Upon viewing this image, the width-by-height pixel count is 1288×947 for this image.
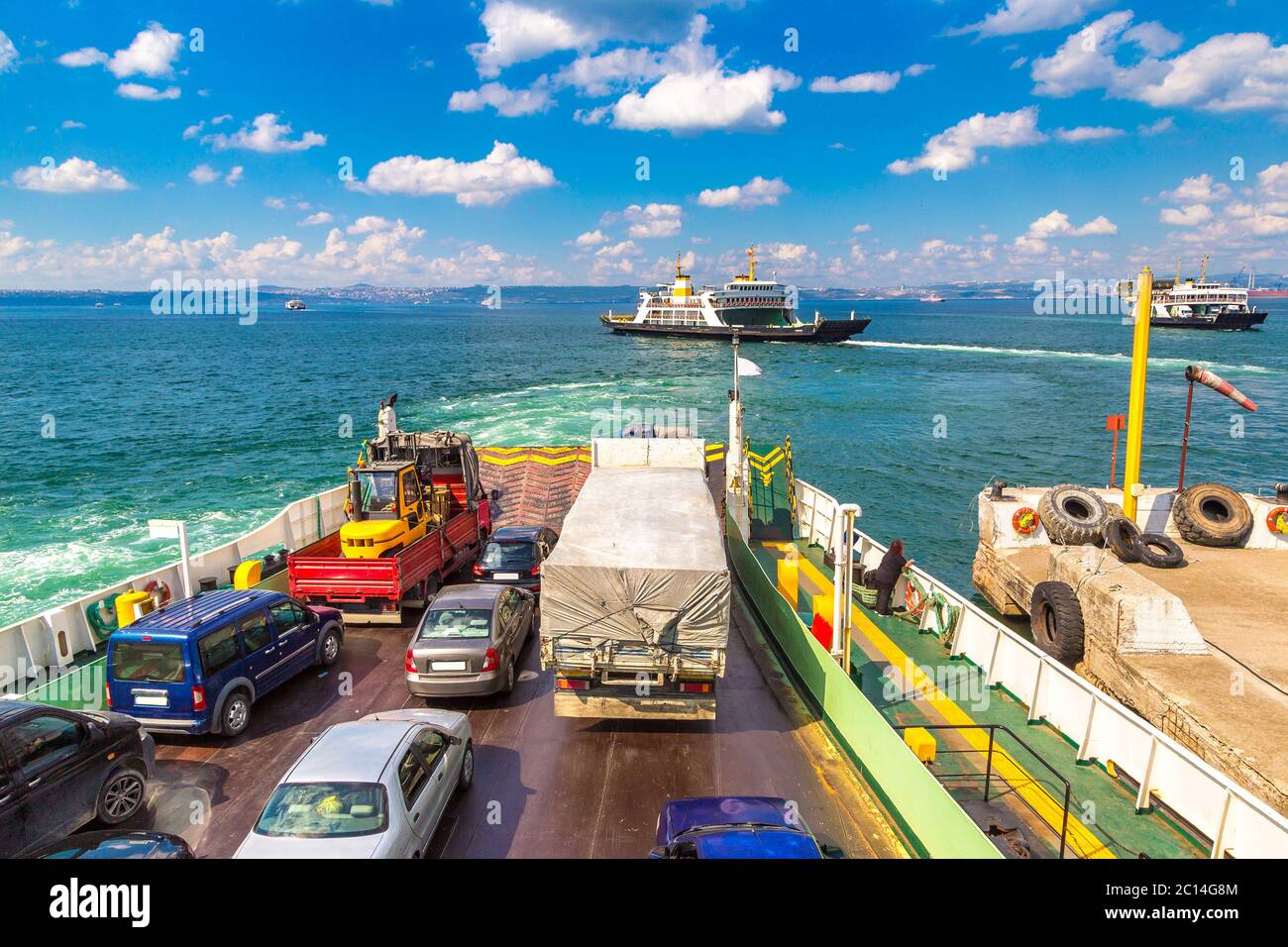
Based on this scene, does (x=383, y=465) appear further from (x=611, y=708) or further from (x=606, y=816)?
(x=606, y=816)

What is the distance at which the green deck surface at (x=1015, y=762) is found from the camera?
7.85 m

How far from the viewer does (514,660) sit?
37.5ft

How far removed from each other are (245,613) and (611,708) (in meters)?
5.09

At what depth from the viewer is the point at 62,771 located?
716 cm

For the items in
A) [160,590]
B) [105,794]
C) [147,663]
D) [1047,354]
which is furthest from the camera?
[1047,354]

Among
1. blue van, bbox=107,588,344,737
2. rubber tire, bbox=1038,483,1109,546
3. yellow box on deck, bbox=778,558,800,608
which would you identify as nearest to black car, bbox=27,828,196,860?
blue van, bbox=107,588,344,737

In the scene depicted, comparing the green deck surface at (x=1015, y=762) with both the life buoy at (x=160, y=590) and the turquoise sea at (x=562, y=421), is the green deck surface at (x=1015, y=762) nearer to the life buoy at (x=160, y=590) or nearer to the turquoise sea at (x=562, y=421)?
the life buoy at (x=160, y=590)

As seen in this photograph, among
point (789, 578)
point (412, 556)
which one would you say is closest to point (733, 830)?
point (789, 578)

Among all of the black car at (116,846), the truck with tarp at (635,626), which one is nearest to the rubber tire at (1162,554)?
the truck with tarp at (635,626)

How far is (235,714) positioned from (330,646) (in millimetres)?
2248

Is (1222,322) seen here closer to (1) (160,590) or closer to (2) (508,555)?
(2) (508,555)

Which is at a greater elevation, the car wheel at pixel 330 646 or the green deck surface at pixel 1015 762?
the car wheel at pixel 330 646

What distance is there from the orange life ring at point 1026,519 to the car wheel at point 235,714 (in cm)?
1562
